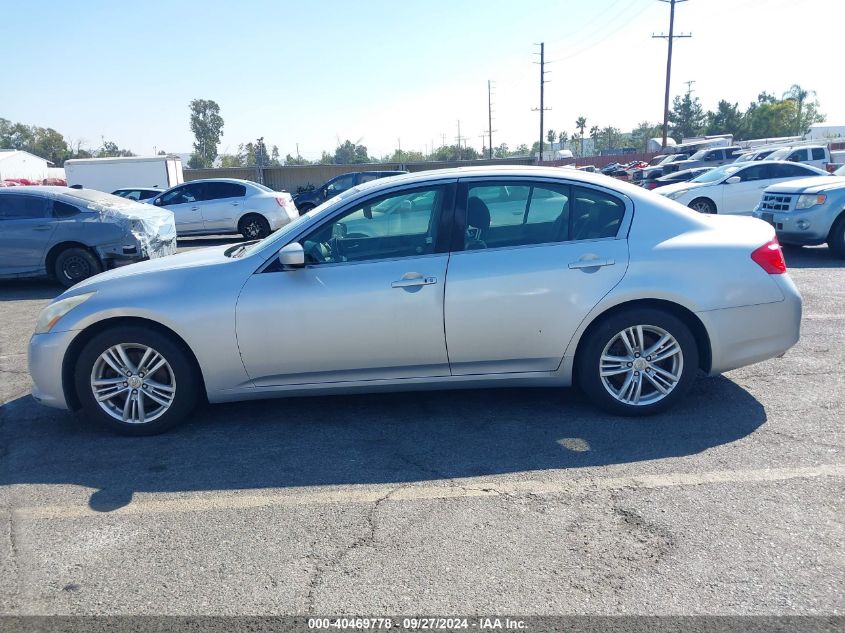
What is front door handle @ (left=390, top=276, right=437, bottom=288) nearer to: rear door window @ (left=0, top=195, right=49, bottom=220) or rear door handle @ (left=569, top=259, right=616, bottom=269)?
rear door handle @ (left=569, top=259, right=616, bottom=269)

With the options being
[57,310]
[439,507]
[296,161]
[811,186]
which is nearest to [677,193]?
[811,186]

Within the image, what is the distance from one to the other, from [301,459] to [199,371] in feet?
3.23

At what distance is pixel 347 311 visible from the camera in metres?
4.32

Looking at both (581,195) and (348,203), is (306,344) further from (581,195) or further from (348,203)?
(581,195)

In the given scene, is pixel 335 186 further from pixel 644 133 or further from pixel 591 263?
pixel 644 133

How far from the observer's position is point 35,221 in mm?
10391

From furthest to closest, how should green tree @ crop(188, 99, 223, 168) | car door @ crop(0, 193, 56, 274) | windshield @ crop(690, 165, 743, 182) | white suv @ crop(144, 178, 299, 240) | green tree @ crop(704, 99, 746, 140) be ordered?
green tree @ crop(188, 99, 223, 168) < green tree @ crop(704, 99, 746, 140) < white suv @ crop(144, 178, 299, 240) < windshield @ crop(690, 165, 743, 182) < car door @ crop(0, 193, 56, 274)

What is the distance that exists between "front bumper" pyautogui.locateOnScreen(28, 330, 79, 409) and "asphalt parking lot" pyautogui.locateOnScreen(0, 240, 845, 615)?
290 millimetres

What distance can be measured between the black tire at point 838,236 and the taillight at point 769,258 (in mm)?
7162

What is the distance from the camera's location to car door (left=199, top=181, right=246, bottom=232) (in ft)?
55.3

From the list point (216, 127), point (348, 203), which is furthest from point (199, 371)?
point (216, 127)

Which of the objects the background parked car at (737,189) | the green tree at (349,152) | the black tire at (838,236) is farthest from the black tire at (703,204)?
the green tree at (349,152)

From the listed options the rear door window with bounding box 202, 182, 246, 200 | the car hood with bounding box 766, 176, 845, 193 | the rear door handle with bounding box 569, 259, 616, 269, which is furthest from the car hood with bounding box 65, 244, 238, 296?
the rear door window with bounding box 202, 182, 246, 200

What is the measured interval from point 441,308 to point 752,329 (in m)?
2.07
